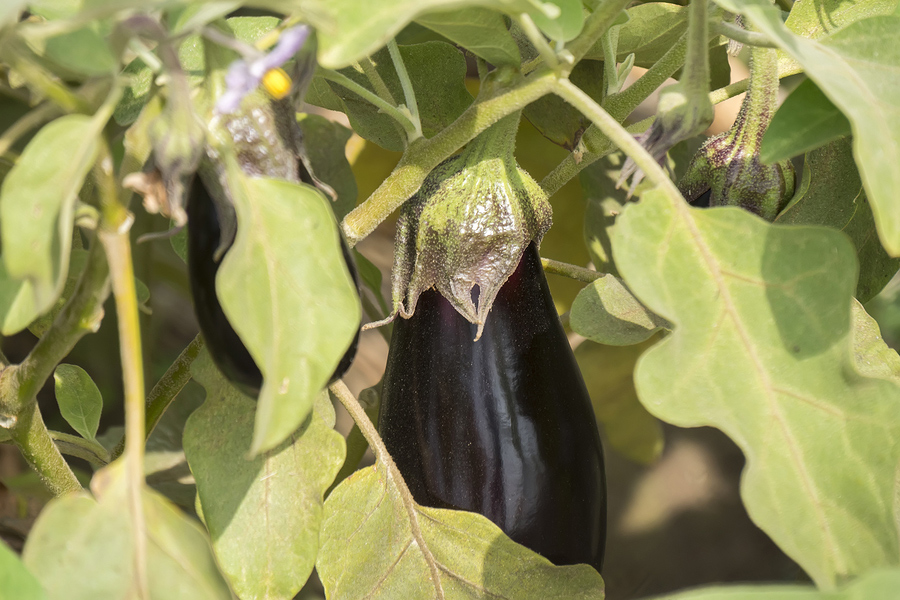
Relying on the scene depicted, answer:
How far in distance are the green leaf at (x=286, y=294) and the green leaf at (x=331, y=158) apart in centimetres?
35

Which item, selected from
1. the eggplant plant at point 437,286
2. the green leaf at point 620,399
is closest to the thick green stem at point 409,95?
the eggplant plant at point 437,286

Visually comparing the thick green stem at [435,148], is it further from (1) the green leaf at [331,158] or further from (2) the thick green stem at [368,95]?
(1) the green leaf at [331,158]

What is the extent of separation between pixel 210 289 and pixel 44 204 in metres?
0.08

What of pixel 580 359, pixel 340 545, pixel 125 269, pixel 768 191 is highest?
pixel 125 269

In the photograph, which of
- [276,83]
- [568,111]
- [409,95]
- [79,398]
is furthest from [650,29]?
[79,398]

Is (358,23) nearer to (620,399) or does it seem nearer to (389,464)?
(389,464)

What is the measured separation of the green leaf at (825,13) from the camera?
1.47 feet

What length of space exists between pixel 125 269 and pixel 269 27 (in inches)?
8.0

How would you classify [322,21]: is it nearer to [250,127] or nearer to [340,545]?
[250,127]

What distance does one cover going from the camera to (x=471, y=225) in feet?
1.21

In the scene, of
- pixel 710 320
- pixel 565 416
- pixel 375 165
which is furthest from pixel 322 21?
pixel 375 165

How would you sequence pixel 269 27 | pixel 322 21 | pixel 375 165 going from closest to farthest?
pixel 322 21, pixel 269 27, pixel 375 165

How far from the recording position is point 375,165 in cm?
73

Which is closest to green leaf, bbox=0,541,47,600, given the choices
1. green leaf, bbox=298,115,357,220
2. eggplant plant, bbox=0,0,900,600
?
eggplant plant, bbox=0,0,900,600
